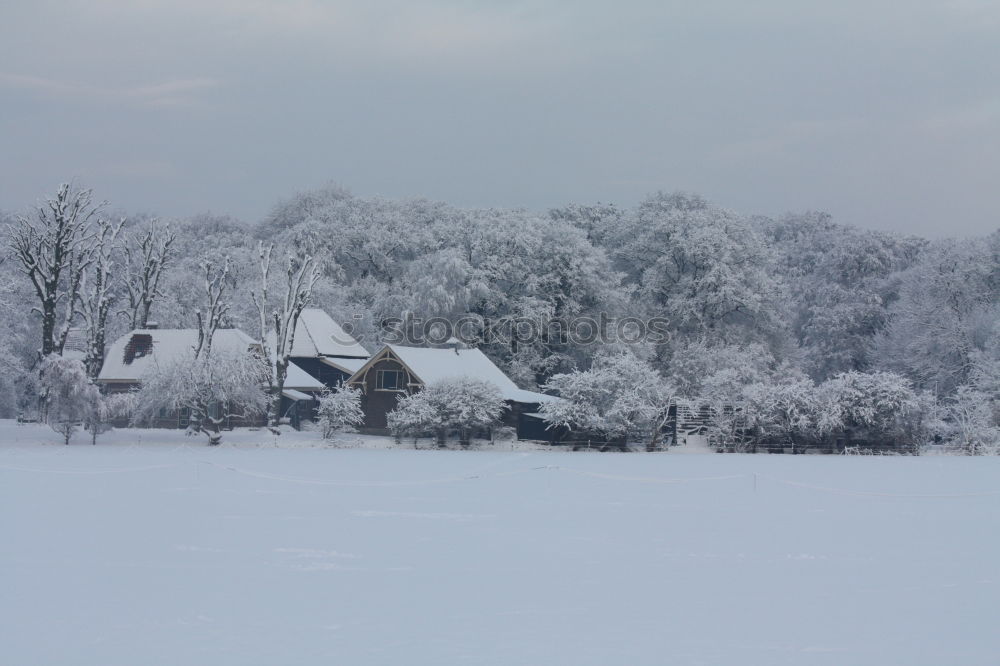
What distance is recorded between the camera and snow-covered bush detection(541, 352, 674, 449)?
1902 inches

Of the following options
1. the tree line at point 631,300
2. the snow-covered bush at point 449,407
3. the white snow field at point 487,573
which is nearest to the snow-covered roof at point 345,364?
the tree line at point 631,300

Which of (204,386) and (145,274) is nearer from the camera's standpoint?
(204,386)

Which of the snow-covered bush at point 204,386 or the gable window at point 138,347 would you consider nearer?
the snow-covered bush at point 204,386

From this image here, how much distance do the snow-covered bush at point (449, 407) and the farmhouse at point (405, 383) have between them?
2.12 meters

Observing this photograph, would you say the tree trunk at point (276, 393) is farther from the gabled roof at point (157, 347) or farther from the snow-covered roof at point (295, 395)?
the snow-covered roof at point (295, 395)

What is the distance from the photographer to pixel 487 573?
14.6 metres

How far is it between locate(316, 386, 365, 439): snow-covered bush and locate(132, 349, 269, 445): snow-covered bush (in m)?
2.74

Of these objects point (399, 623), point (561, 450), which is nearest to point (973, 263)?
point (561, 450)

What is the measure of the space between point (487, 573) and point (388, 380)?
125 ft

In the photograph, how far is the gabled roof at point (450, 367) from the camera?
51375 millimetres

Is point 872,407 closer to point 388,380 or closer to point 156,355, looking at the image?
point 388,380

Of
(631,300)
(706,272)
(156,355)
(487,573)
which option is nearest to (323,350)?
(156,355)

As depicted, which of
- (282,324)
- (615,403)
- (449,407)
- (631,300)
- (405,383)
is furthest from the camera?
(631,300)

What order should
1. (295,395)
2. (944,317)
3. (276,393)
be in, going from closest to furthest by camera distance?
(276,393) → (295,395) → (944,317)
